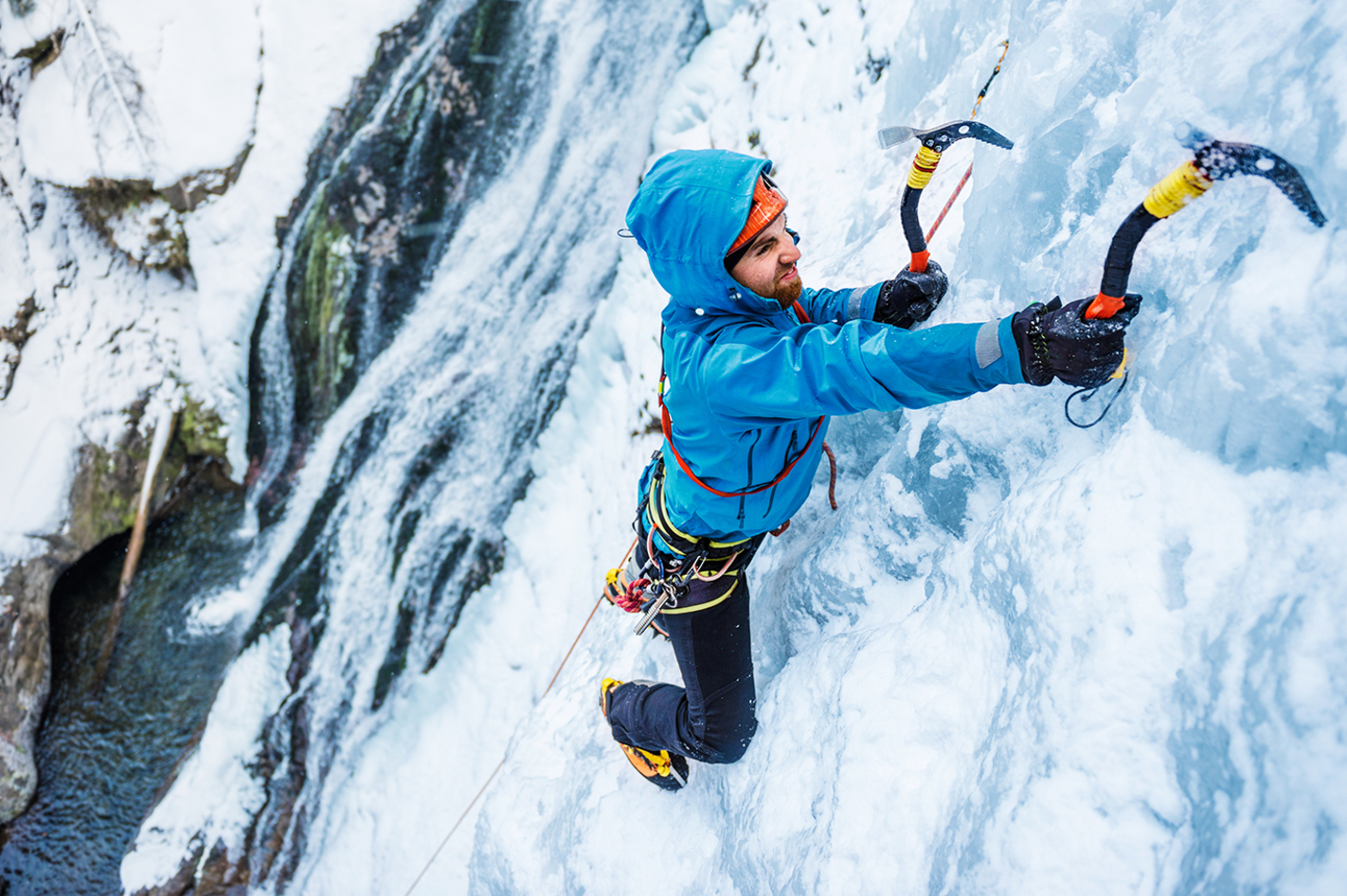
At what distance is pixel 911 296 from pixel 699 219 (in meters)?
0.81

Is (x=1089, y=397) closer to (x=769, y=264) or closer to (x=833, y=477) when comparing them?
(x=769, y=264)

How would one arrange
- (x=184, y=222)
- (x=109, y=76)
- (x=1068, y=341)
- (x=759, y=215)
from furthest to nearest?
(x=184, y=222)
(x=109, y=76)
(x=759, y=215)
(x=1068, y=341)

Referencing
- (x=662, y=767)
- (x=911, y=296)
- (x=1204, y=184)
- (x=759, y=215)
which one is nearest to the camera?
(x=1204, y=184)

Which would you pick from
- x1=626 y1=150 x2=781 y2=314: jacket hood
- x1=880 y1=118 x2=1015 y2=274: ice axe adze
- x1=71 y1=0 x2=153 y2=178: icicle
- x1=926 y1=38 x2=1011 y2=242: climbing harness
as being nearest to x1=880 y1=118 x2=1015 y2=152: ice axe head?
x1=880 y1=118 x2=1015 y2=274: ice axe adze

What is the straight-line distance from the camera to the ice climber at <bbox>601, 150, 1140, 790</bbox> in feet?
4.23

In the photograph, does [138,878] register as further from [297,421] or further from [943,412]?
[943,412]

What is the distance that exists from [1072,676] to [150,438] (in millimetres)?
6050

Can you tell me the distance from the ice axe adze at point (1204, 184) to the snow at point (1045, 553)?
4cm

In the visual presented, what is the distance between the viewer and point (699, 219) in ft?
4.91

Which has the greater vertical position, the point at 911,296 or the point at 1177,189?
the point at 1177,189

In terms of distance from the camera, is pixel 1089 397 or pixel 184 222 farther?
pixel 184 222

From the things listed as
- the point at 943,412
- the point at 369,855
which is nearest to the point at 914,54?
the point at 943,412

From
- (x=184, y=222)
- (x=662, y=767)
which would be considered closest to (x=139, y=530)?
(x=184, y=222)

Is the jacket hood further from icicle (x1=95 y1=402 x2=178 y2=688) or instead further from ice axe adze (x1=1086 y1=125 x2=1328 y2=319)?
icicle (x1=95 y1=402 x2=178 y2=688)
